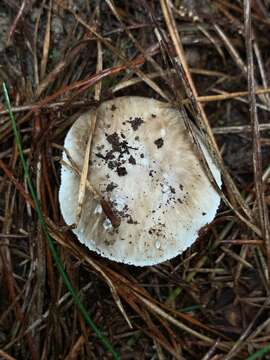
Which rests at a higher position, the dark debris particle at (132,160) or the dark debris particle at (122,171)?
the dark debris particle at (132,160)

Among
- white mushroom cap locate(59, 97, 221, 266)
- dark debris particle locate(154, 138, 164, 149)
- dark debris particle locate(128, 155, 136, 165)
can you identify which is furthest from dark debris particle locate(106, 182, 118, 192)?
dark debris particle locate(154, 138, 164, 149)

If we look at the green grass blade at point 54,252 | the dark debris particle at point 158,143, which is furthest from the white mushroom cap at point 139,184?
the green grass blade at point 54,252

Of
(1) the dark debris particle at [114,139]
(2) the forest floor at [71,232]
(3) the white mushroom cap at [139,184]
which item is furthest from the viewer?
(2) the forest floor at [71,232]

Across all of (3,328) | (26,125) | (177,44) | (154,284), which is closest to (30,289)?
(3,328)

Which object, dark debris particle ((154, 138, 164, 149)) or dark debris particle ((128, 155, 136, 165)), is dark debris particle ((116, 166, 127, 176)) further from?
dark debris particle ((154, 138, 164, 149))

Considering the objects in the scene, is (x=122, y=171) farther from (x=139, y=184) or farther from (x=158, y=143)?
(x=158, y=143)

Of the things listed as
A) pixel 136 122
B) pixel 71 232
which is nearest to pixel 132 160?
pixel 136 122

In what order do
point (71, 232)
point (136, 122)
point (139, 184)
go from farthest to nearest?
point (71, 232)
point (136, 122)
point (139, 184)

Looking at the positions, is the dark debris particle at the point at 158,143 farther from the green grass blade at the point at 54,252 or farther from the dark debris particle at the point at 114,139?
the green grass blade at the point at 54,252
